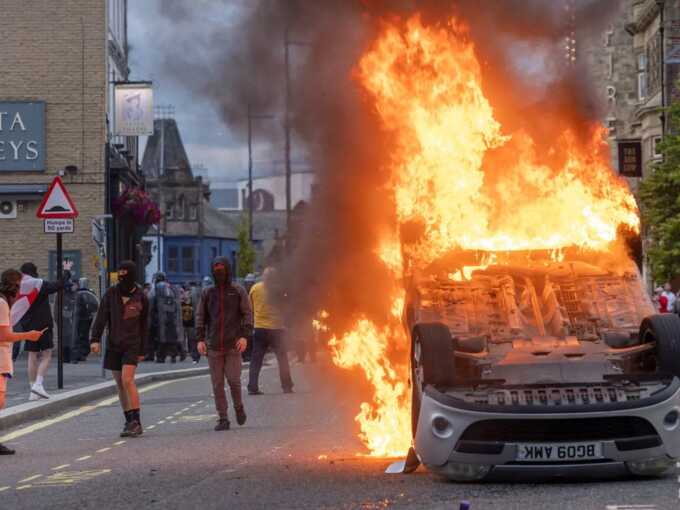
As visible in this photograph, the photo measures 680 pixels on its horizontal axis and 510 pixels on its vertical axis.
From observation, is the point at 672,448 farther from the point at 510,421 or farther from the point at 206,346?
the point at 206,346

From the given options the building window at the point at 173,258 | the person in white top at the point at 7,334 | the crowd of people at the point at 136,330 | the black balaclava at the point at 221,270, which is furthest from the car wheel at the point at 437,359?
the building window at the point at 173,258

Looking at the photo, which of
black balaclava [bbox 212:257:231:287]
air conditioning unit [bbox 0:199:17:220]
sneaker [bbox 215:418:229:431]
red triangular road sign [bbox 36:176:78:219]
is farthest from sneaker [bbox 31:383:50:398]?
air conditioning unit [bbox 0:199:17:220]

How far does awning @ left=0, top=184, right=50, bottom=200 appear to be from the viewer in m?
40.3

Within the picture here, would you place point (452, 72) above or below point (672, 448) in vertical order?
above

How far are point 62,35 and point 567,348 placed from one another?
31.9 m

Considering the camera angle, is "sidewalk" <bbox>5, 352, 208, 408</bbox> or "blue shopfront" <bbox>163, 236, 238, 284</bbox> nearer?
"sidewalk" <bbox>5, 352, 208, 408</bbox>

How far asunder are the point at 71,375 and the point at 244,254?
265ft

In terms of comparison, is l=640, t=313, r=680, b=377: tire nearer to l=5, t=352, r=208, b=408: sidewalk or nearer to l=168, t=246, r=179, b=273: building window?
l=5, t=352, r=208, b=408: sidewalk

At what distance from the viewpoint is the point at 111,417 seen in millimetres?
19250

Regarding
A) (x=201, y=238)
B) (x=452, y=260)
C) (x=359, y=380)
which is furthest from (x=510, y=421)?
(x=201, y=238)

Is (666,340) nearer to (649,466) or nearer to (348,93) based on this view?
(649,466)

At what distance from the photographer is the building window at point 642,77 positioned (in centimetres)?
6700

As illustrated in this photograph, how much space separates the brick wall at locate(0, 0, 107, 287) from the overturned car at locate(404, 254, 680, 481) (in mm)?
30469

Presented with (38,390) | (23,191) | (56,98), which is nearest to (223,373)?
(38,390)
